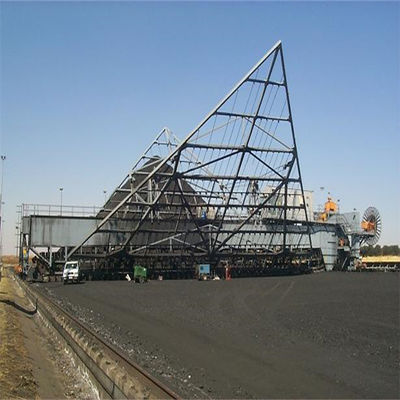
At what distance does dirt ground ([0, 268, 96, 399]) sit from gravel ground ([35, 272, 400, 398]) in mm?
1461

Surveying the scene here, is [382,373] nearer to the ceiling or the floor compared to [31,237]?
nearer to the floor

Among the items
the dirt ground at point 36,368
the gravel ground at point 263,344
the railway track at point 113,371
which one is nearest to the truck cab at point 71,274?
the gravel ground at point 263,344

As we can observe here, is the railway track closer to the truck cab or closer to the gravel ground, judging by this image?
the gravel ground

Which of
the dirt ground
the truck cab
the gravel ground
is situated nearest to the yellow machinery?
the truck cab

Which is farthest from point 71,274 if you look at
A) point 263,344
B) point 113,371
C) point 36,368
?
point 113,371

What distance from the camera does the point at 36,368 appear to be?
1332 centimetres

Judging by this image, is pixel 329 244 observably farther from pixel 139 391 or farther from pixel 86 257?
pixel 139 391

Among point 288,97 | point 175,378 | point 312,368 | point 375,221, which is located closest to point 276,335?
point 312,368

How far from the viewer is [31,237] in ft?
168

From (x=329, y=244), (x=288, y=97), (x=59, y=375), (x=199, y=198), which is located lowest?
(x=59, y=375)

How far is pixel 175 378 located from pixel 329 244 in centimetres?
5791

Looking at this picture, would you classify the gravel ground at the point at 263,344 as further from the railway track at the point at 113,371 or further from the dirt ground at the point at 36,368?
the dirt ground at the point at 36,368

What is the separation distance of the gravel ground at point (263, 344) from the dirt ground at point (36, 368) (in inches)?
57.5

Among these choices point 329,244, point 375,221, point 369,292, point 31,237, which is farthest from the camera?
point 375,221
